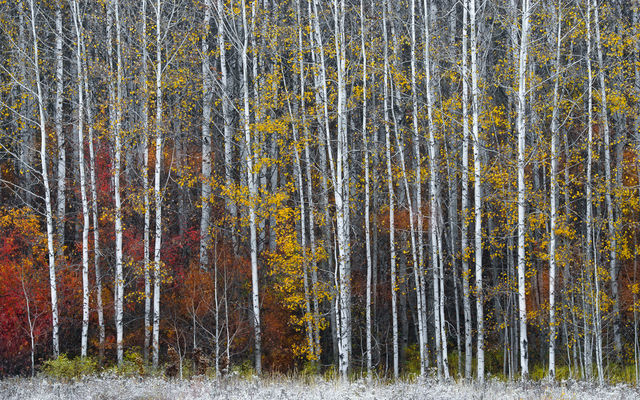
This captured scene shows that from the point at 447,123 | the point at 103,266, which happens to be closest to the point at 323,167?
the point at 447,123

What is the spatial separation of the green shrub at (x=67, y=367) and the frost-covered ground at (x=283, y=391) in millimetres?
3181

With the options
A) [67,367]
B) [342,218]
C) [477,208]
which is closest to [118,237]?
[67,367]

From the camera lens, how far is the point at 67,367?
13.5m

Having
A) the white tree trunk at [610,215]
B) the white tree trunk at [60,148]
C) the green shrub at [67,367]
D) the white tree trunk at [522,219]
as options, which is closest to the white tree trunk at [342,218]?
the white tree trunk at [522,219]

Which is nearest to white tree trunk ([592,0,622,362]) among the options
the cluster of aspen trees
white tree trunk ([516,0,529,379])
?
the cluster of aspen trees

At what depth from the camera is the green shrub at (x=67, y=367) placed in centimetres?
1321

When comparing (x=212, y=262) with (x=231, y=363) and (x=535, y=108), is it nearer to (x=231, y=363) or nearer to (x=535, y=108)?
(x=231, y=363)

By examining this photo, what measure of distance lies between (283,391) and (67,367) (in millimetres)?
7255

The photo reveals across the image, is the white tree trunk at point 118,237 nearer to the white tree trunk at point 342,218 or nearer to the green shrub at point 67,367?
the green shrub at point 67,367

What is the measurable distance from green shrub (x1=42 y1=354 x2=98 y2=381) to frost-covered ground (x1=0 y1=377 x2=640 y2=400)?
3.18 m

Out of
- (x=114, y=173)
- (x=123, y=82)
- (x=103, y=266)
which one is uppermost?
(x=123, y=82)

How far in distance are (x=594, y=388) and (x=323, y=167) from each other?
9344 mm

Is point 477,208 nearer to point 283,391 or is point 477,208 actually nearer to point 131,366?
point 283,391

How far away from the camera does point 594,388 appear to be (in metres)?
9.31
